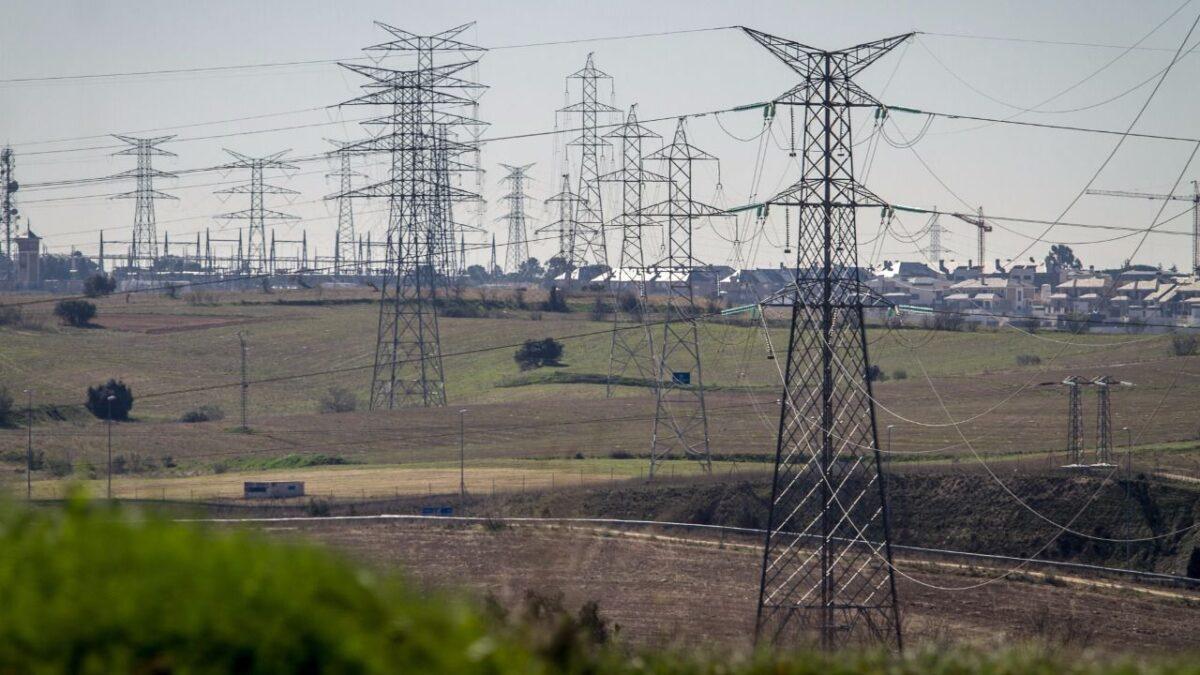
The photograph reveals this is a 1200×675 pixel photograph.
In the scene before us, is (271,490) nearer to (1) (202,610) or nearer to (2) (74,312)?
(1) (202,610)

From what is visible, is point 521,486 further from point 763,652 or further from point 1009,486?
point 763,652

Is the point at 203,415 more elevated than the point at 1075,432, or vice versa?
the point at 1075,432

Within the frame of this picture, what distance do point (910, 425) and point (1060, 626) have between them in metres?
25.6

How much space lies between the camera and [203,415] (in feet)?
203

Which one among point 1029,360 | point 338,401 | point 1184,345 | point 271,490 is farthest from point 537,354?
point 271,490

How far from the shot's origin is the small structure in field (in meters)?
39.7

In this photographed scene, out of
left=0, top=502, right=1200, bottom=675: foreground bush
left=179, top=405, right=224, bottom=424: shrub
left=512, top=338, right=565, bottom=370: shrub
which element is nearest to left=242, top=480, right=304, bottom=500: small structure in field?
left=179, top=405, right=224, bottom=424: shrub

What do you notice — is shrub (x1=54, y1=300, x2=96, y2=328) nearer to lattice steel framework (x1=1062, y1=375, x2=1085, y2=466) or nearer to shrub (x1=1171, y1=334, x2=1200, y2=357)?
lattice steel framework (x1=1062, y1=375, x2=1085, y2=466)

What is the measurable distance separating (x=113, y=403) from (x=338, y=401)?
11.3 metres

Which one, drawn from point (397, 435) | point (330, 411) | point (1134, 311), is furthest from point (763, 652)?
point (1134, 311)

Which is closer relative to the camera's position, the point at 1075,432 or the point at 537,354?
the point at 1075,432

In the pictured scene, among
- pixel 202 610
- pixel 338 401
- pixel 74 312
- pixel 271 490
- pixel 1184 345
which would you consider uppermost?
pixel 74 312

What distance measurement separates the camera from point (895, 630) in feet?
75.5

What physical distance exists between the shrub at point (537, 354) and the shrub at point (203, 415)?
16.4 metres
